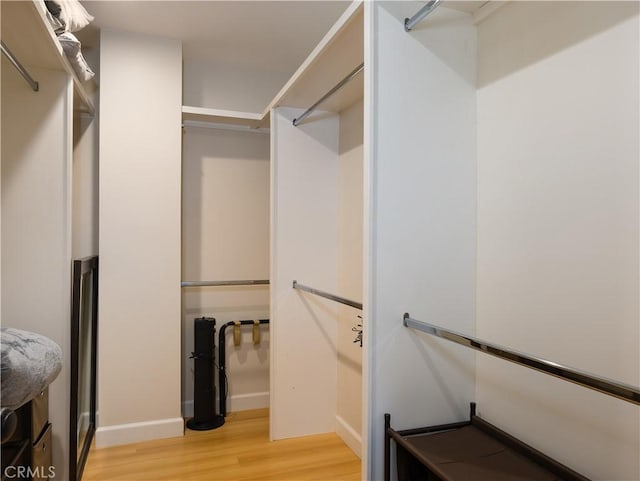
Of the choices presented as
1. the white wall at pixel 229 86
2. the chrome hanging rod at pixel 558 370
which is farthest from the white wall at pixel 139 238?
the chrome hanging rod at pixel 558 370

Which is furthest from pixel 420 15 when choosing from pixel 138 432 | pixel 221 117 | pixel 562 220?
pixel 138 432

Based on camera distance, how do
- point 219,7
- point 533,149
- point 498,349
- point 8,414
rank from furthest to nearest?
point 219,7 < point 533,149 < point 498,349 < point 8,414

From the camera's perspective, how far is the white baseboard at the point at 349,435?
262 cm

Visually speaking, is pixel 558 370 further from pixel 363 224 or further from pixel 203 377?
pixel 203 377

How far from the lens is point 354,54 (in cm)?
192

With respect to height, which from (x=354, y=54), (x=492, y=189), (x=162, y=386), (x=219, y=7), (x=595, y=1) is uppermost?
(x=219, y=7)

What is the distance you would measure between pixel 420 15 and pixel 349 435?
7.57 ft

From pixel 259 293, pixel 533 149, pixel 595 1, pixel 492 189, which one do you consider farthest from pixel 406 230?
pixel 259 293

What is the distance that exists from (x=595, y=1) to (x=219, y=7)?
1.94 m

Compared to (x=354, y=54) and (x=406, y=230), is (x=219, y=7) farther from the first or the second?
(x=406, y=230)

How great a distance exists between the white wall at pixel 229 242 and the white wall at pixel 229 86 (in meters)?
0.21

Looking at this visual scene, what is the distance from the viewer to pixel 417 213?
154cm

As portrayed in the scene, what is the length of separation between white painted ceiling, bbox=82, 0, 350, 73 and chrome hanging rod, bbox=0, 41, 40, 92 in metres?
0.68

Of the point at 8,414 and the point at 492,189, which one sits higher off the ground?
the point at 492,189
